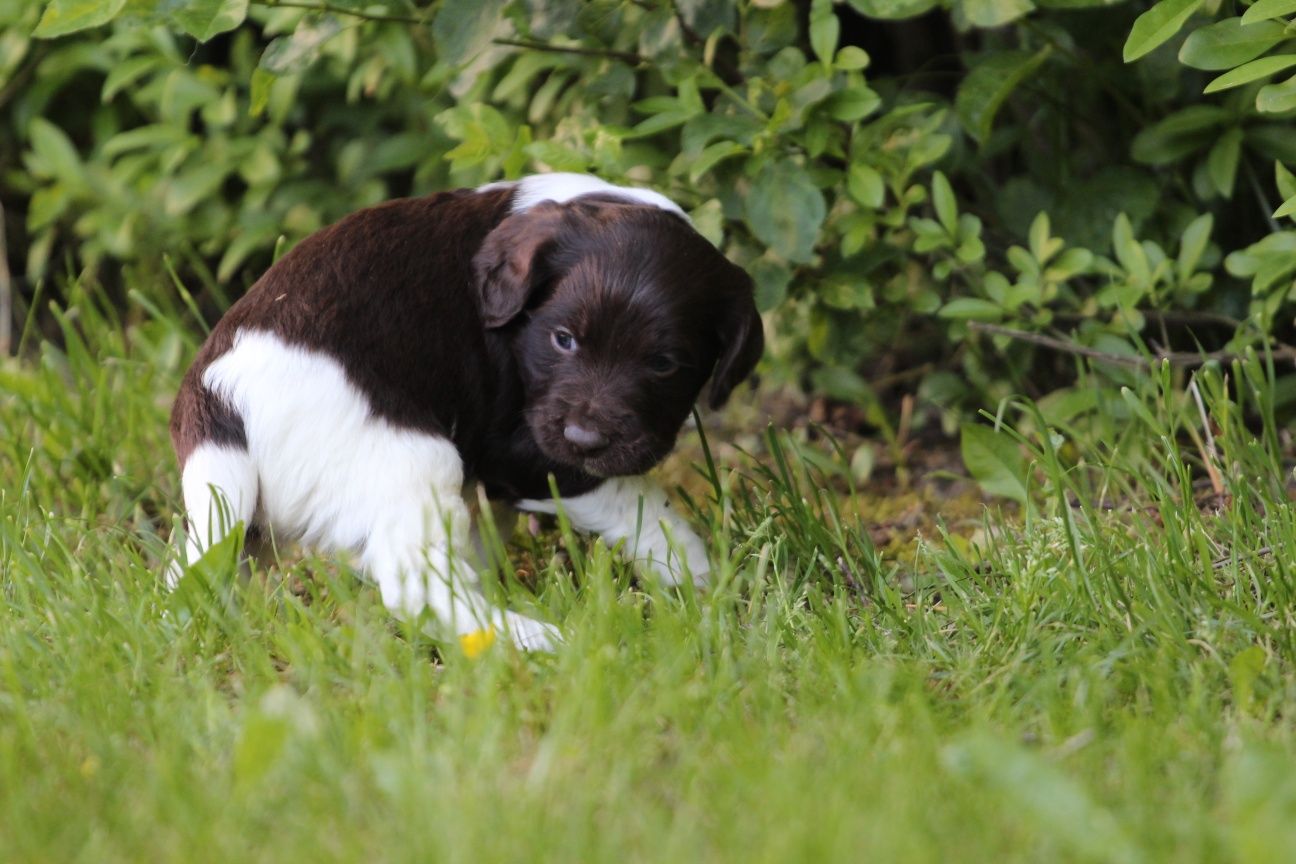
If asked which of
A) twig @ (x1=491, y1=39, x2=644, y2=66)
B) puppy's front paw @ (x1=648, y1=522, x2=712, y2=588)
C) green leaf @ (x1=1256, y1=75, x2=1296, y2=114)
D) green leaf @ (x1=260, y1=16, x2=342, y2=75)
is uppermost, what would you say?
green leaf @ (x1=260, y1=16, x2=342, y2=75)

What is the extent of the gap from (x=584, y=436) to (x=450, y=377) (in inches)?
13.1

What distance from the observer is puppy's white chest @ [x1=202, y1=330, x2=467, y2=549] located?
9.95 ft

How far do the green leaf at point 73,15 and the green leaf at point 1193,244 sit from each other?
108 inches

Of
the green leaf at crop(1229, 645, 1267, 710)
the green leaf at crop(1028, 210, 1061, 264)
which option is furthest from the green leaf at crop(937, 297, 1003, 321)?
the green leaf at crop(1229, 645, 1267, 710)

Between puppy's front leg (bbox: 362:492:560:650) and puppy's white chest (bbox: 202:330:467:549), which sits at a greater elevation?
puppy's white chest (bbox: 202:330:467:549)

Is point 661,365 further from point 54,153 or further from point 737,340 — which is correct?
point 54,153

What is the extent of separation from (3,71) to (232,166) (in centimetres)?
89

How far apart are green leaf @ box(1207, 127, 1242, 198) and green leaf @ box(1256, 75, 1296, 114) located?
61 centimetres

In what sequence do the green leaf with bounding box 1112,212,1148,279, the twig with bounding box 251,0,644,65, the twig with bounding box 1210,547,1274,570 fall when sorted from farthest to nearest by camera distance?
the green leaf with bounding box 1112,212,1148,279
the twig with bounding box 251,0,644,65
the twig with bounding box 1210,547,1274,570

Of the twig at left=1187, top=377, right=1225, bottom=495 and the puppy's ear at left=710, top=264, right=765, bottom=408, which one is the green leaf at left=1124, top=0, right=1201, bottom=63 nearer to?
the twig at left=1187, top=377, right=1225, bottom=495

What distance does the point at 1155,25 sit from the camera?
10.8ft

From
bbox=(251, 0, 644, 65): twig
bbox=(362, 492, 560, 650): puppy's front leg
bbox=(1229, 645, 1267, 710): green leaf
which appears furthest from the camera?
bbox=(251, 0, 644, 65): twig

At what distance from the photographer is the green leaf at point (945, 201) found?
395cm

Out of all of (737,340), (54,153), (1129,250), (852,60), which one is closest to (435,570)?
(737,340)
